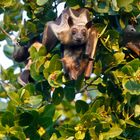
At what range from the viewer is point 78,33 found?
11.3 feet

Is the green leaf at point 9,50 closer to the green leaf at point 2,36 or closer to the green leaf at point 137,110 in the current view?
the green leaf at point 2,36

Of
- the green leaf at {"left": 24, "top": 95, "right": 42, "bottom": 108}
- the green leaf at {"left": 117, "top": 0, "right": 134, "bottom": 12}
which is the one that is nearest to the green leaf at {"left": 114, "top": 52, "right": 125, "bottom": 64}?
the green leaf at {"left": 117, "top": 0, "right": 134, "bottom": 12}

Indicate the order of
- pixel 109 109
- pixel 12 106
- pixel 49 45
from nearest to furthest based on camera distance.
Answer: pixel 12 106 → pixel 109 109 → pixel 49 45

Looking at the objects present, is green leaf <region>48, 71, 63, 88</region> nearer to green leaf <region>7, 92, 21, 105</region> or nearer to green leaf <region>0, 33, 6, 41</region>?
green leaf <region>7, 92, 21, 105</region>

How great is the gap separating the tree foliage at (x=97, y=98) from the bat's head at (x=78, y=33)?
0.19 m

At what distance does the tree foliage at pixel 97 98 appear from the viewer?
2.89 meters

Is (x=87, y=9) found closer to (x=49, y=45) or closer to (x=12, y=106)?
(x=49, y=45)

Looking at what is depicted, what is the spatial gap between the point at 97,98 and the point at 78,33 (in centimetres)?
54

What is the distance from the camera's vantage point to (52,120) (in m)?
2.94

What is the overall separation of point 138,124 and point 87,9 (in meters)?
0.73

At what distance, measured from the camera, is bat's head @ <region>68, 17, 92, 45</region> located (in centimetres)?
336

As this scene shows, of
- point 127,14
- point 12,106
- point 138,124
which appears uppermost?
point 127,14

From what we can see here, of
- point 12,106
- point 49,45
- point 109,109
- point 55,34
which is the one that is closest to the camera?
point 12,106

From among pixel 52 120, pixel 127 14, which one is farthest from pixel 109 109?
pixel 127 14
